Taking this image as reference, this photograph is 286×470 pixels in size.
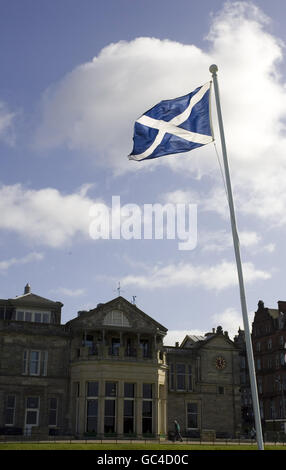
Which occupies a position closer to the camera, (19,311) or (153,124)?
(153,124)

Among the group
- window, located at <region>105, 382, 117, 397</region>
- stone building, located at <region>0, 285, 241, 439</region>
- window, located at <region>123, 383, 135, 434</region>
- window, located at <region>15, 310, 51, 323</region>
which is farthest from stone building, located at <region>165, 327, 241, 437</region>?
window, located at <region>15, 310, 51, 323</region>

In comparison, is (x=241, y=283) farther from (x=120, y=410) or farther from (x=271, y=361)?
(x=271, y=361)

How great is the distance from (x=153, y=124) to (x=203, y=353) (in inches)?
1594

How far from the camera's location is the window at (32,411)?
49434 mm

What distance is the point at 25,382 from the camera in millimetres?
50000

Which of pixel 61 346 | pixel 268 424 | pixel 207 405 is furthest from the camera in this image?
pixel 268 424

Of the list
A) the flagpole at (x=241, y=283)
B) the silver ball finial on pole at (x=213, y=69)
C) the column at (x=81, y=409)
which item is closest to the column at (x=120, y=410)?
the column at (x=81, y=409)

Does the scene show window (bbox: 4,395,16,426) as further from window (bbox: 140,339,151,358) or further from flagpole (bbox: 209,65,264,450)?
flagpole (bbox: 209,65,264,450)

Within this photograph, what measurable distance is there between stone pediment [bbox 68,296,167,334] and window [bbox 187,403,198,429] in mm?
9579

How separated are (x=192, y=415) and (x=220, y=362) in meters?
6.36

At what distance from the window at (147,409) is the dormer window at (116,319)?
20.4ft
